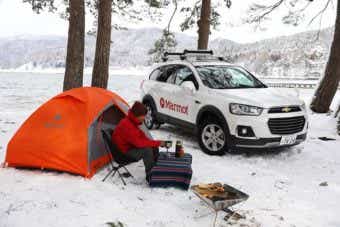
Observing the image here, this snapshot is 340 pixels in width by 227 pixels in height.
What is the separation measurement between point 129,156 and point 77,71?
17.1 feet

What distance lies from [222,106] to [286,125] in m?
1.31

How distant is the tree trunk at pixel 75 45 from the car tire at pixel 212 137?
14.5 ft

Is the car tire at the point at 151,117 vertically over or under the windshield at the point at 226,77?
under

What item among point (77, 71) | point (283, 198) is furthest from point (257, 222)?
point (77, 71)

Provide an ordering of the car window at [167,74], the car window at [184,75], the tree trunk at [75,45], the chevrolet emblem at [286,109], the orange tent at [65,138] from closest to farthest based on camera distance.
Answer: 1. the orange tent at [65,138]
2. the chevrolet emblem at [286,109]
3. the car window at [184,75]
4. the car window at [167,74]
5. the tree trunk at [75,45]

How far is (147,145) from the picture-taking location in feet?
17.0

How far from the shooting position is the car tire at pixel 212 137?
673 centimetres

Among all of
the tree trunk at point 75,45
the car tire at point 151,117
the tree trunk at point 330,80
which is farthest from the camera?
the tree trunk at point 330,80

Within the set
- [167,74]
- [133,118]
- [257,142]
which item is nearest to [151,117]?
[167,74]

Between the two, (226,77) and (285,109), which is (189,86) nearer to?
(226,77)

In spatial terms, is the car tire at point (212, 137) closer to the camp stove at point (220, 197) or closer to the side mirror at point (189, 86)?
the side mirror at point (189, 86)

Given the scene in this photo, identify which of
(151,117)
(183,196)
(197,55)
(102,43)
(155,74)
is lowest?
(183,196)

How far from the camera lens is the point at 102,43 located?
386 inches

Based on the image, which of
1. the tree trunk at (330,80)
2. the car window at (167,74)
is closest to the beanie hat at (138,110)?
the car window at (167,74)
